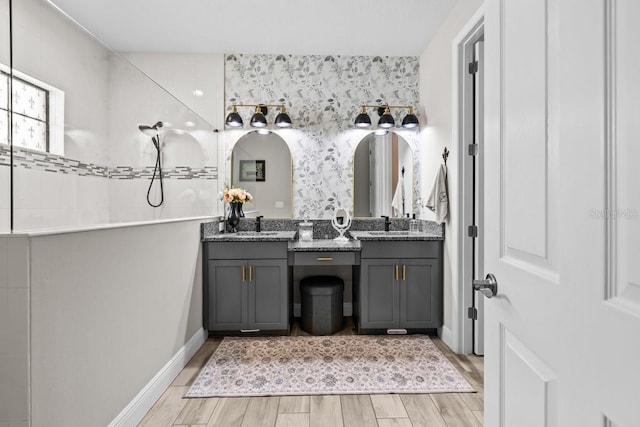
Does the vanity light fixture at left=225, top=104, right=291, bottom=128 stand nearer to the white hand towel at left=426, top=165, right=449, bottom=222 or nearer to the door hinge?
the white hand towel at left=426, top=165, right=449, bottom=222

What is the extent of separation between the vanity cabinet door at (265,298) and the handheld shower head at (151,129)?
4.17 feet

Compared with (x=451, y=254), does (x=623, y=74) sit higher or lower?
higher

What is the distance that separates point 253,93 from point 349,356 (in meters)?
2.63

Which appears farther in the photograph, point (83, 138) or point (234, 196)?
point (234, 196)

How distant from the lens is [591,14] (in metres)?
0.59

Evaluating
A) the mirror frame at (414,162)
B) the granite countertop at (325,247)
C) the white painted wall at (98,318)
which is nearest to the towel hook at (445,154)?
the mirror frame at (414,162)

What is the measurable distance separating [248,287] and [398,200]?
5.71ft

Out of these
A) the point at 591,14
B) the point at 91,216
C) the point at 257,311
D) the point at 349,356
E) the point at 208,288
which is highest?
the point at 591,14

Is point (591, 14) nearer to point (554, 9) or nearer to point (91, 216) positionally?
point (554, 9)

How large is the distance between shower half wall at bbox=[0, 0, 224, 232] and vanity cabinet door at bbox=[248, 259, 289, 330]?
2.67 feet

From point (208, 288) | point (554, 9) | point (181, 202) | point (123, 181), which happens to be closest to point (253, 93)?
point (181, 202)

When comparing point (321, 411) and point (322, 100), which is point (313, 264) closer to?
point (321, 411)

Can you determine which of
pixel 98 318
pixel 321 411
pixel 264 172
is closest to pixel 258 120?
pixel 264 172

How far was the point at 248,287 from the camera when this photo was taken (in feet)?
9.59
